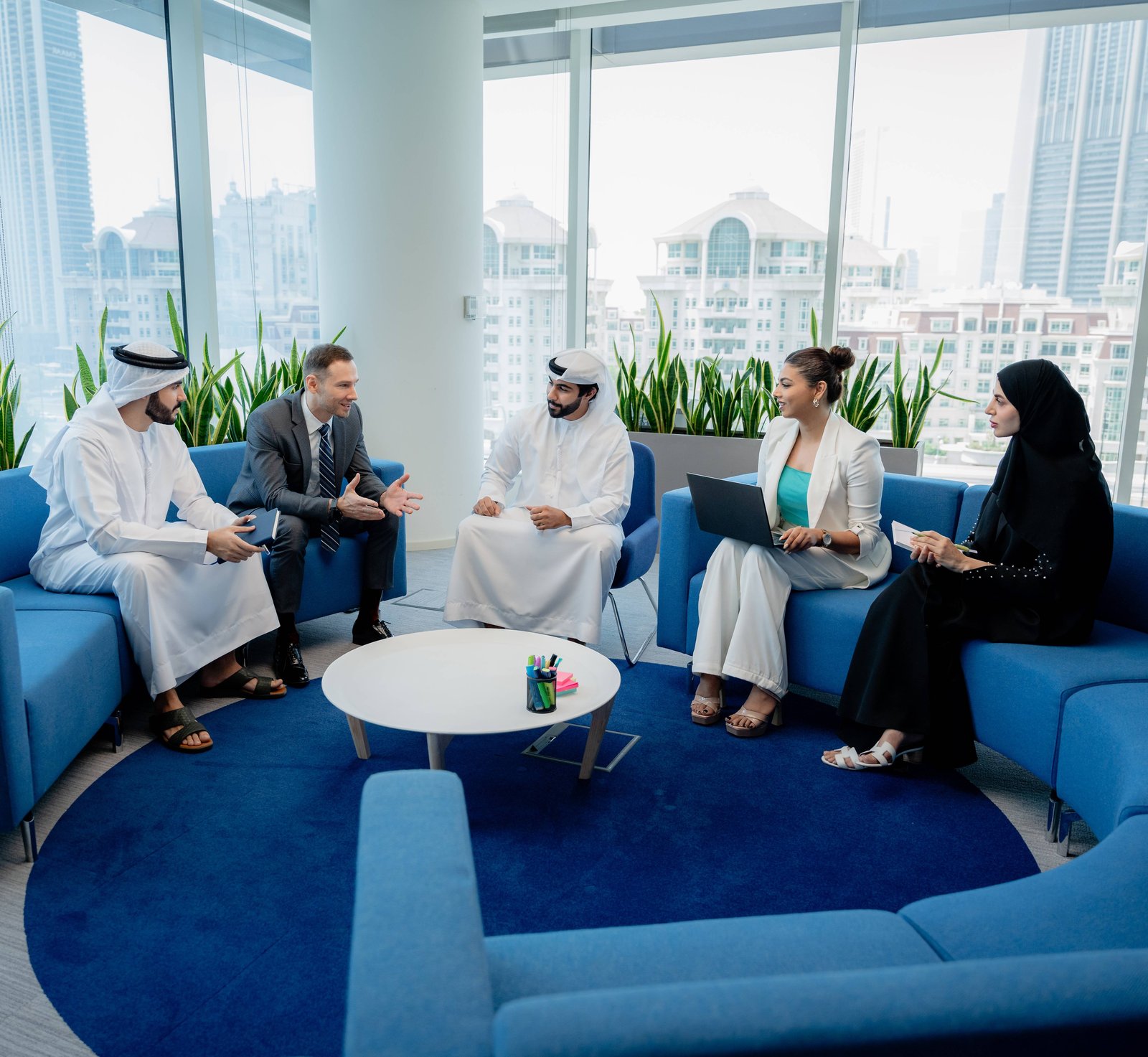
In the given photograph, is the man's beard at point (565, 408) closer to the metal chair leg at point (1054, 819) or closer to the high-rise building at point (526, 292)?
the metal chair leg at point (1054, 819)

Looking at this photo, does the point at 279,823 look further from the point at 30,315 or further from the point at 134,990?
the point at 30,315

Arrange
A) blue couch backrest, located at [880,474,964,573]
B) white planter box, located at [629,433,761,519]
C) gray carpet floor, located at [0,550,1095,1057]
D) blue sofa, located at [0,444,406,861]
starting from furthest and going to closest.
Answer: white planter box, located at [629,433,761,519], blue couch backrest, located at [880,474,964,573], blue sofa, located at [0,444,406,861], gray carpet floor, located at [0,550,1095,1057]

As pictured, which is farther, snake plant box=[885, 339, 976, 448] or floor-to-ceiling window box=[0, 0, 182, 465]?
snake plant box=[885, 339, 976, 448]

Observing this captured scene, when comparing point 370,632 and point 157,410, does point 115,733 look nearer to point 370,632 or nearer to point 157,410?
point 157,410

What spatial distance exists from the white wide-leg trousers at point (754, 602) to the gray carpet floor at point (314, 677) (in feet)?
0.81

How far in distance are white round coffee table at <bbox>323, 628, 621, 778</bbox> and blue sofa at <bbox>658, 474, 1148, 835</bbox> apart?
2.27 ft

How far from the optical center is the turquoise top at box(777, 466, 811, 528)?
3400 mm

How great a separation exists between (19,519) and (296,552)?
0.90 m

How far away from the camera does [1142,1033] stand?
2.82 feet

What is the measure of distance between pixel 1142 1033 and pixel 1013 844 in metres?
1.82

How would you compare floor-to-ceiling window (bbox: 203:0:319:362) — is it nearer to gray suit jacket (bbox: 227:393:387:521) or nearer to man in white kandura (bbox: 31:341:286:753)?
gray suit jacket (bbox: 227:393:387:521)

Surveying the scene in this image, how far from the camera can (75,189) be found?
14.5 ft

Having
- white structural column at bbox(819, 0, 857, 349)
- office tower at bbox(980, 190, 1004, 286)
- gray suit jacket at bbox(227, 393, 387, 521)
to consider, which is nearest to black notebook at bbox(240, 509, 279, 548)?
gray suit jacket at bbox(227, 393, 387, 521)

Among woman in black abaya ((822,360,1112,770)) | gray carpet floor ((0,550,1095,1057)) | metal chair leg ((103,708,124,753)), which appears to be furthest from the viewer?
metal chair leg ((103,708,124,753))
